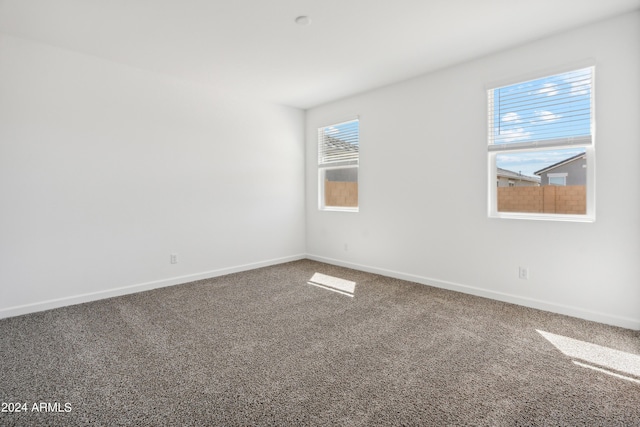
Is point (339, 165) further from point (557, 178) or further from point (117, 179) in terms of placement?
point (117, 179)

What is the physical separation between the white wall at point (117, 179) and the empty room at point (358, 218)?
2cm

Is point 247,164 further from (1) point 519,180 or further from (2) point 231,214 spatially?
(1) point 519,180

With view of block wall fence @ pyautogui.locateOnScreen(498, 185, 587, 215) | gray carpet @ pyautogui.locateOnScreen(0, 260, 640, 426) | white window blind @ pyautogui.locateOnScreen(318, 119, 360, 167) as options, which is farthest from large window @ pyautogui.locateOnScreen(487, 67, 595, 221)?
white window blind @ pyautogui.locateOnScreen(318, 119, 360, 167)

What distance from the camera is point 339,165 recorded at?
16.4 ft

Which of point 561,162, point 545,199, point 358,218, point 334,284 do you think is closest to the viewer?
point 561,162

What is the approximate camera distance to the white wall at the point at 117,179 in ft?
9.93

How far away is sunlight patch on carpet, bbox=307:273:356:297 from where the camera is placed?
3755 millimetres

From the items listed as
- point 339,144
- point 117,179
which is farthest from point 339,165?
point 117,179

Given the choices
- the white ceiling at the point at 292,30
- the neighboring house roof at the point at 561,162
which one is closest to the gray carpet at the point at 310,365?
the neighboring house roof at the point at 561,162

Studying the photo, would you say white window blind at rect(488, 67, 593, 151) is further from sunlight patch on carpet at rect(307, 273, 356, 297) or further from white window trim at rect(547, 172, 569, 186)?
sunlight patch on carpet at rect(307, 273, 356, 297)

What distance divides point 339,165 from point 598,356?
3.67 m

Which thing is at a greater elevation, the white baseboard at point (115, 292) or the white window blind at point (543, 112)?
the white window blind at point (543, 112)

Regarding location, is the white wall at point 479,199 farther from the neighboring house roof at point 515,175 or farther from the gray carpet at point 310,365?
the gray carpet at point 310,365

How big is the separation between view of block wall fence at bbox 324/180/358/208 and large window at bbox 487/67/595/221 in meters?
1.95
